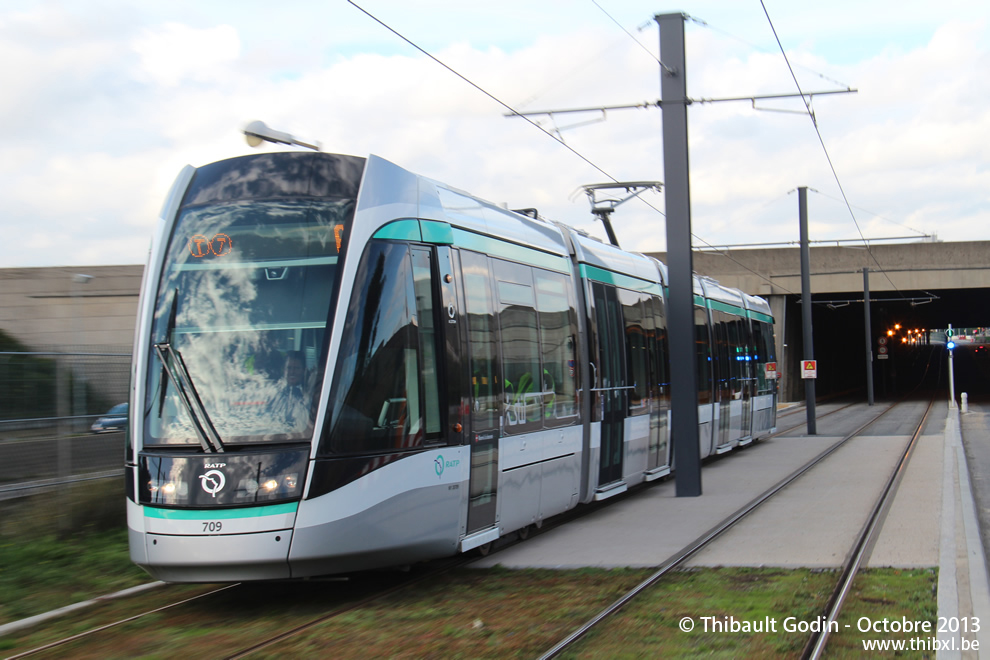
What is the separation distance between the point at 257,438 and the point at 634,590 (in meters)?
3.06

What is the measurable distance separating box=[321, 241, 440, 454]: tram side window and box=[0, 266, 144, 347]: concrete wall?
12.3 meters

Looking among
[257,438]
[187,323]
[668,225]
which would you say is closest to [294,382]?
[257,438]

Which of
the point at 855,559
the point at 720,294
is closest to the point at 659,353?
the point at 720,294

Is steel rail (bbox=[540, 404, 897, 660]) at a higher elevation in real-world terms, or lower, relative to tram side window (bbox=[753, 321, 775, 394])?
lower

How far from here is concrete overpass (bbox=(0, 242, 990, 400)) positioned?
1948cm

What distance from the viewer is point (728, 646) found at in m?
6.12

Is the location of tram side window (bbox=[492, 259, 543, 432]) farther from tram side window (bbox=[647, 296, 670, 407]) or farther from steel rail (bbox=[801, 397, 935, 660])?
tram side window (bbox=[647, 296, 670, 407])

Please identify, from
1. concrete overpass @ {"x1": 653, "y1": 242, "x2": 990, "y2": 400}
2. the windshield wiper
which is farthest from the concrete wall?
concrete overpass @ {"x1": 653, "y1": 242, "x2": 990, "y2": 400}

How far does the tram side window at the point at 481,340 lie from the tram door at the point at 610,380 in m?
3.01

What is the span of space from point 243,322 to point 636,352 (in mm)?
7364

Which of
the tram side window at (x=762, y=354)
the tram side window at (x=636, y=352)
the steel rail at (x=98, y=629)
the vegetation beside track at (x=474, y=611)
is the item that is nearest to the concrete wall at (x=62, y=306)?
the tram side window at (x=636, y=352)

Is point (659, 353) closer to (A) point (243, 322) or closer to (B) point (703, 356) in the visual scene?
(B) point (703, 356)

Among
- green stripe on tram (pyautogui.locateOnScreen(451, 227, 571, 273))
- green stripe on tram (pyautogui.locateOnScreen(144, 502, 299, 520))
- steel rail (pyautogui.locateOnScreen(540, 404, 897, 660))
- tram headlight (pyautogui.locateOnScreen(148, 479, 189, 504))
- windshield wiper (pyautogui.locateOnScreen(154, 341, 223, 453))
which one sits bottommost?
steel rail (pyautogui.locateOnScreen(540, 404, 897, 660))

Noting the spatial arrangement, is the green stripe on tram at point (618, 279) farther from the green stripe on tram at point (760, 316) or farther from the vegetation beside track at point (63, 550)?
the green stripe on tram at point (760, 316)
